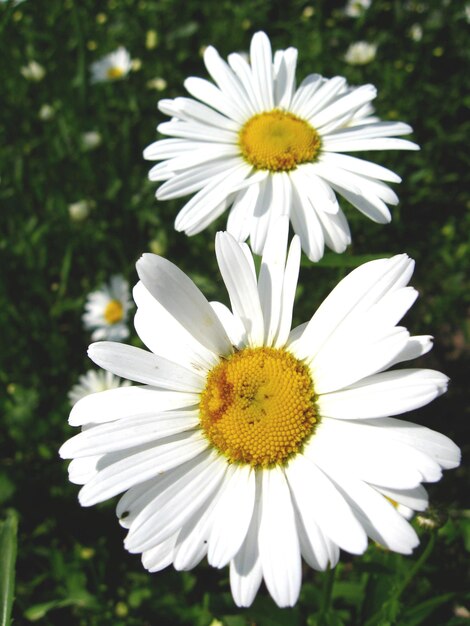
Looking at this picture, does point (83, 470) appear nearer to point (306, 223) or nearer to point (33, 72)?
point (306, 223)

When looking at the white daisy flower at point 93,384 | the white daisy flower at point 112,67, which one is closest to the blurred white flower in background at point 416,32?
the white daisy flower at point 112,67

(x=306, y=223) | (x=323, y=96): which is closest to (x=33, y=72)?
(x=323, y=96)

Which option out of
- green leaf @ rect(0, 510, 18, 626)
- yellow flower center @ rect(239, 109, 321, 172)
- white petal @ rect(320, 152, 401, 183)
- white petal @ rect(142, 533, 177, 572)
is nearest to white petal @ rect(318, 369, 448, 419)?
white petal @ rect(142, 533, 177, 572)

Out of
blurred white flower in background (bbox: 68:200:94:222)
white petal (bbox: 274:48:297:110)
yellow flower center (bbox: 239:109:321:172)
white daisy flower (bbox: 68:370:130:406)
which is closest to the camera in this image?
yellow flower center (bbox: 239:109:321:172)

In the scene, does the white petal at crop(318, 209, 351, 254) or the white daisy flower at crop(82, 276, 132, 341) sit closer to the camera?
the white petal at crop(318, 209, 351, 254)

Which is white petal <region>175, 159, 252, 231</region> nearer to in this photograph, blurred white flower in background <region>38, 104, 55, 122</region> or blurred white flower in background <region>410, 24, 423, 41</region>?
blurred white flower in background <region>38, 104, 55, 122</region>

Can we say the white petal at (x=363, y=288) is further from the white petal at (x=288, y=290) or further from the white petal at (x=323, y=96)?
the white petal at (x=323, y=96)
